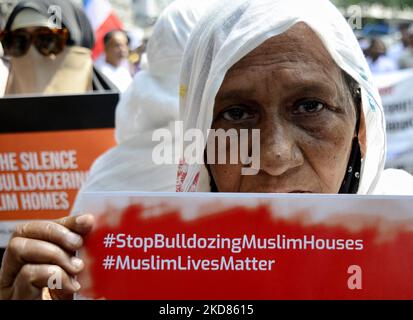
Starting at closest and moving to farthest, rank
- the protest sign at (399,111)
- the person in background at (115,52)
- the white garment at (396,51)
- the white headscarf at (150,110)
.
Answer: the white headscarf at (150,110), the protest sign at (399,111), the person in background at (115,52), the white garment at (396,51)

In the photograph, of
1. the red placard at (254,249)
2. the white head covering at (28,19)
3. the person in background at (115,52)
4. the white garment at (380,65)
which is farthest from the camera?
the person in background at (115,52)

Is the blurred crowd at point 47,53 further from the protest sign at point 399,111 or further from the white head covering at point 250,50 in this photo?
the white head covering at point 250,50

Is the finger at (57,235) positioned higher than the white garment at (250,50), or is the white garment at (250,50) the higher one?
the white garment at (250,50)

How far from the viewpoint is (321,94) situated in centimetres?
166

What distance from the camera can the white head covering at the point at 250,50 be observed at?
1.64 m

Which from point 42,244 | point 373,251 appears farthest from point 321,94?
point 42,244

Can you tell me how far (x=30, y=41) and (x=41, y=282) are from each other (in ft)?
10.1

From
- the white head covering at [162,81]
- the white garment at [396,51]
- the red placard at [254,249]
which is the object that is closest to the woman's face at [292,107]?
the red placard at [254,249]

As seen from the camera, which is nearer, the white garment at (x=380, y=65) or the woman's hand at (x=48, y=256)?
the woman's hand at (x=48, y=256)

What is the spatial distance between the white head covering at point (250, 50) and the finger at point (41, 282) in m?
0.53

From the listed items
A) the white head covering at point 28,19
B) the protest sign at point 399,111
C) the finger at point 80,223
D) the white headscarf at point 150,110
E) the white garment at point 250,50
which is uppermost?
the white head covering at point 28,19

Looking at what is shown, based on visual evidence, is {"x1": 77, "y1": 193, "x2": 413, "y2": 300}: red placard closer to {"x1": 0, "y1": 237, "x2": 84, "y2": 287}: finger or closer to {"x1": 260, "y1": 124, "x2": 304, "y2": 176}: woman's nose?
{"x1": 0, "y1": 237, "x2": 84, "y2": 287}: finger

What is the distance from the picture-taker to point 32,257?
4.51 feet
